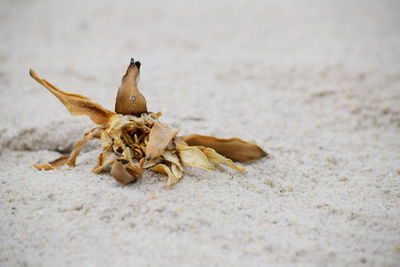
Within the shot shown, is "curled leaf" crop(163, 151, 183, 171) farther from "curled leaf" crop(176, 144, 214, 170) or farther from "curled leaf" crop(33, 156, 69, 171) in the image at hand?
"curled leaf" crop(33, 156, 69, 171)

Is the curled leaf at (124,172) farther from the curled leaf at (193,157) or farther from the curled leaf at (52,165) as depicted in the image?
the curled leaf at (52,165)

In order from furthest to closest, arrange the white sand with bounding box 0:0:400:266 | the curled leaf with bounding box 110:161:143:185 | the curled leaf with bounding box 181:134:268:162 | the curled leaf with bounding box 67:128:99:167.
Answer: the curled leaf with bounding box 181:134:268:162
the curled leaf with bounding box 67:128:99:167
the curled leaf with bounding box 110:161:143:185
the white sand with bounding box 0:0:400:266

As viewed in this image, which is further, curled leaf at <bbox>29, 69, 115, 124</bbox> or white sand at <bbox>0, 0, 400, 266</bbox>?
curled leaf at <bbox>29, 69, 115, 124</bbox>

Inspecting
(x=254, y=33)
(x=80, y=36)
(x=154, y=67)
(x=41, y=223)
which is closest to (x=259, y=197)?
(x=41, y=223)

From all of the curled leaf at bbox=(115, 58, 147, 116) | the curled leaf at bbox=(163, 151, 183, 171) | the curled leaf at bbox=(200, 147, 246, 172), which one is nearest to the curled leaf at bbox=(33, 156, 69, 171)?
the curled leaf at bbox=(115, 58, 147, 116)

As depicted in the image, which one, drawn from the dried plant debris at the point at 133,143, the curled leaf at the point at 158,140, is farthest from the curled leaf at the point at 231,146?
the curled leaf at the point at 158,140

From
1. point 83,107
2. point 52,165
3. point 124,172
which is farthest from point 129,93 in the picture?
point 52,165

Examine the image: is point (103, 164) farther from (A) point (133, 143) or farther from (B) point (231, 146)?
(B) point (231, 146)
